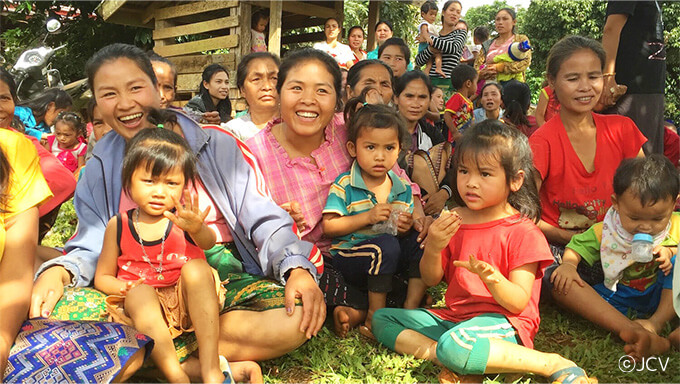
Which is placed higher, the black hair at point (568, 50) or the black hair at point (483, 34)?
the black hair at point (483, 34)

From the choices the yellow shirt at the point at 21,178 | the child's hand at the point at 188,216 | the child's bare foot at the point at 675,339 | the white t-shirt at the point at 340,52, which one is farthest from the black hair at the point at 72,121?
the child's bare foot at the point at 675,339

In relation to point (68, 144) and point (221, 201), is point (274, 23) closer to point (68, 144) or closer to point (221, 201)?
point (68, 144)

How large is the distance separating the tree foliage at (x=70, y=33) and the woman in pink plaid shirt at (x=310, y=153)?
9501mm

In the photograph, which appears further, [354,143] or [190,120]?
[354,143]

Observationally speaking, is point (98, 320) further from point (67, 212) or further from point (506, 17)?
point (506, 17)

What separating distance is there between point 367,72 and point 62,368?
279 centimetres

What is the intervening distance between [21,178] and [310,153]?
1455 millimetres

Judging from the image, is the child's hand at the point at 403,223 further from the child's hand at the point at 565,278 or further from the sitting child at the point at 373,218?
the child's hand at the point at 565,278

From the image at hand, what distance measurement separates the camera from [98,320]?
88.0 inches

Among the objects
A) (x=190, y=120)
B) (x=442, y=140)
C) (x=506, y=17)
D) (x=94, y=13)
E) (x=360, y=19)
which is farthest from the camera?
(x=360, y=19)

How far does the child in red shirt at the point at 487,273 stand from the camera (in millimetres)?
2225

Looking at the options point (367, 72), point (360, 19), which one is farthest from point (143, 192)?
point (360, 19)

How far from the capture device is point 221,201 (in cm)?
263
